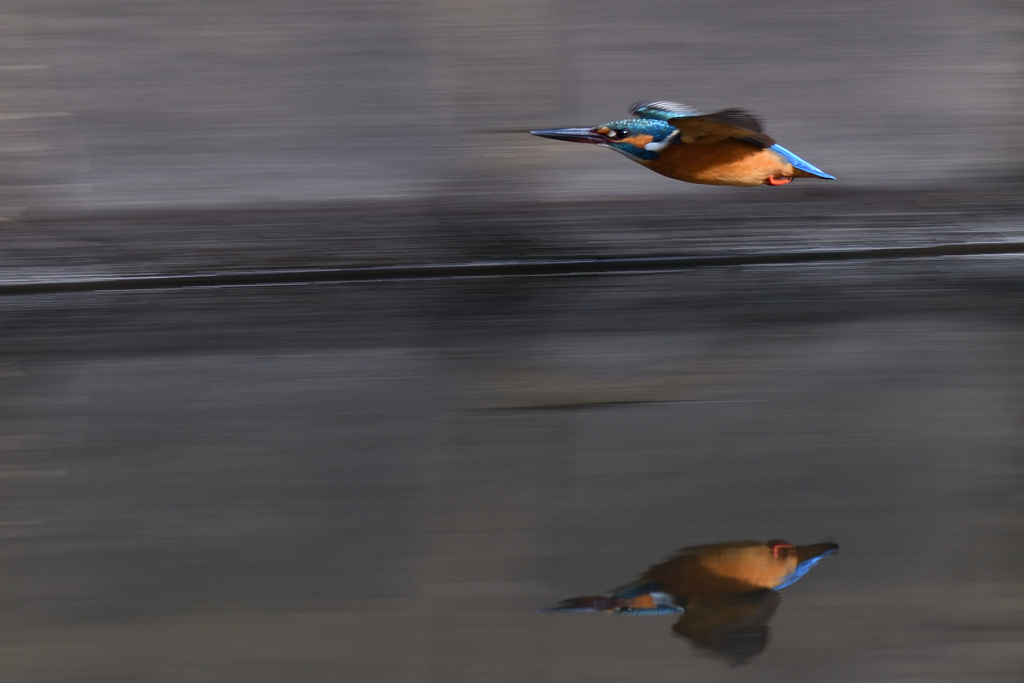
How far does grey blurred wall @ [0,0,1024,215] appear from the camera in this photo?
251cm

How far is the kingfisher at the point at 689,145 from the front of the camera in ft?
6.17

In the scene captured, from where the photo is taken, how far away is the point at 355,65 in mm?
2547

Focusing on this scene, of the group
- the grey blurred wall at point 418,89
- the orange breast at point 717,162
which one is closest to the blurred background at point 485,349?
the grey blurred wall at point 418,89

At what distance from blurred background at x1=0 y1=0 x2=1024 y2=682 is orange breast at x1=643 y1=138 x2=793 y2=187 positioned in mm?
284

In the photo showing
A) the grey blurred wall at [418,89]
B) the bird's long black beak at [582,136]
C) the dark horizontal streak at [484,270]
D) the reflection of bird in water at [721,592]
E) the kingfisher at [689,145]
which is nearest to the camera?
the reflection of bird in water at [721,592]

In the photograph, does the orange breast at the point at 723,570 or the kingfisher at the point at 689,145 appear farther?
the kingfisher at the point at 689,145

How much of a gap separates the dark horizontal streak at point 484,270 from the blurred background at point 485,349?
41mm

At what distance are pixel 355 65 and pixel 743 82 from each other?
100cm

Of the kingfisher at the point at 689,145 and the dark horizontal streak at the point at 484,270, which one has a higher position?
the kingfisher at the point at 689,145

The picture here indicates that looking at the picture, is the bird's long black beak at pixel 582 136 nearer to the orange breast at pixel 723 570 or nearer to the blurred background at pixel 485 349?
the blurred background at pixel 485 349

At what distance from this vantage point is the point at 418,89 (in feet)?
8.36

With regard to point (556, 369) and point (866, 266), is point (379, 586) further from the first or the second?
point (866, 266)

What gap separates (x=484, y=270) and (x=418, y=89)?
54 cm

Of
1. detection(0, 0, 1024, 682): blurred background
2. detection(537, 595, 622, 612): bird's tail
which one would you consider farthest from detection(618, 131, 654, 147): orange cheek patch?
detection(537, 595, 622, 612): bird's tail
